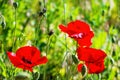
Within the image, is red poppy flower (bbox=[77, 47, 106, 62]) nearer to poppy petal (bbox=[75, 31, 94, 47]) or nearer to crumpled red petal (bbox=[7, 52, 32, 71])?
poppy petal (bbox=[75, 31, 94, 47])

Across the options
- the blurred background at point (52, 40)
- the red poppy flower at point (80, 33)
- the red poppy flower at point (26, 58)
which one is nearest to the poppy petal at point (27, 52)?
the red poppy flower at point (26, 58)

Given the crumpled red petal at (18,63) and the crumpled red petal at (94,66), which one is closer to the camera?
the crumpled red petal at (18,63)

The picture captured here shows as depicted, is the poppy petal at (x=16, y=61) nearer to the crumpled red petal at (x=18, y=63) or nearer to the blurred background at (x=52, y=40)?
the crumpled red petal at (x=18, y=63)

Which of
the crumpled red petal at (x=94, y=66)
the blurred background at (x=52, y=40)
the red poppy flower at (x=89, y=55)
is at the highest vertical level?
the red poppy flower at (x=89, y=55)

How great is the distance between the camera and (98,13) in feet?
11.0

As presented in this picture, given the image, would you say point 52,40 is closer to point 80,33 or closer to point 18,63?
point 80,33

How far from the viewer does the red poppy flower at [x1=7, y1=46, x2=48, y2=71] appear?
5.31 ft

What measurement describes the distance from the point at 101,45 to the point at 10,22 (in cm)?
62

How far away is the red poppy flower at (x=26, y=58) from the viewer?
162 cm

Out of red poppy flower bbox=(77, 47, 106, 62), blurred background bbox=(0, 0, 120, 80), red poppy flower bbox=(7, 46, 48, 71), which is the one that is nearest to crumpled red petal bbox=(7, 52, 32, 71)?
red poppy flower bbox=(7, 46, 48, 71)

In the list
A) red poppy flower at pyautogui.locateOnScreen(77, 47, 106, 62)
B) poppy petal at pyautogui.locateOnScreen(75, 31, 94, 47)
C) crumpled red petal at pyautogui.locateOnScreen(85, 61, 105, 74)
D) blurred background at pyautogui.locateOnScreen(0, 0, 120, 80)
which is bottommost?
blurred background at pyautogui.locateOnScreen(0, 0, 120, 80)

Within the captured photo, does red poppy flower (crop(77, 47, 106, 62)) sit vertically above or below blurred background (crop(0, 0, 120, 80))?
above

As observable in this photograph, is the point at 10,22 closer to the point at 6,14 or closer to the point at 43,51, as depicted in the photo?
the point at 6,14

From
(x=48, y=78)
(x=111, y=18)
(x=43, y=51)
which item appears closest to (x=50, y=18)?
(x=43, y=51)
